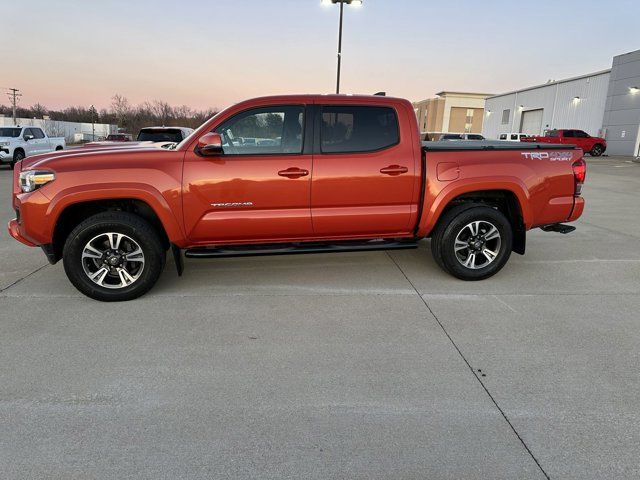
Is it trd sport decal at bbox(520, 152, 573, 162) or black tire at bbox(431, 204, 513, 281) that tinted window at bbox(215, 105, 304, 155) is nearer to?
black tire at bbox(431, 204, 513, 281)

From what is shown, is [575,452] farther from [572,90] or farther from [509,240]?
[572,90]

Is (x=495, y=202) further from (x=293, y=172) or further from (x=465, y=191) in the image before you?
(x=293, y=172)

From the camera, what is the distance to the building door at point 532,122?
46.2 m

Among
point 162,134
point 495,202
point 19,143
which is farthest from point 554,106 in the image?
point 495,202

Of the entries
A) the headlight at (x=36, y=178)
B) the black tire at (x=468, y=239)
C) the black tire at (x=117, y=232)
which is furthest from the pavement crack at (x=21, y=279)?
the black tire at (x=468, y=239)

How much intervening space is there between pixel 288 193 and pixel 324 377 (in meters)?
2.09

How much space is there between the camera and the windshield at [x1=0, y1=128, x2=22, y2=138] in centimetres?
1936

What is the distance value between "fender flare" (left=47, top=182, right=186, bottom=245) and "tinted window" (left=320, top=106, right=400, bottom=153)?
1718mm

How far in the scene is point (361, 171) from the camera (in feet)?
15.5

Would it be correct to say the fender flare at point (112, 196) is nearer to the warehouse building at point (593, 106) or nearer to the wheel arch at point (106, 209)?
the wheel arch at point (106, 209)

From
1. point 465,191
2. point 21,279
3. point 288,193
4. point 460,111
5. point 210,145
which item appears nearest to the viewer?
point 210,145

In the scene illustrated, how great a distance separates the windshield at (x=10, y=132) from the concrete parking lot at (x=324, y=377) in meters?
17.8

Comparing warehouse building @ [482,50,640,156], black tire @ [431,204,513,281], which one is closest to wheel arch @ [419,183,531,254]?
black tire @ [431,204,513,281]

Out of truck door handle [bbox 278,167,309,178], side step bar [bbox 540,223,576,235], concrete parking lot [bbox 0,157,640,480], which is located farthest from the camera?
side step bar [bbox 540,223,576,235]
